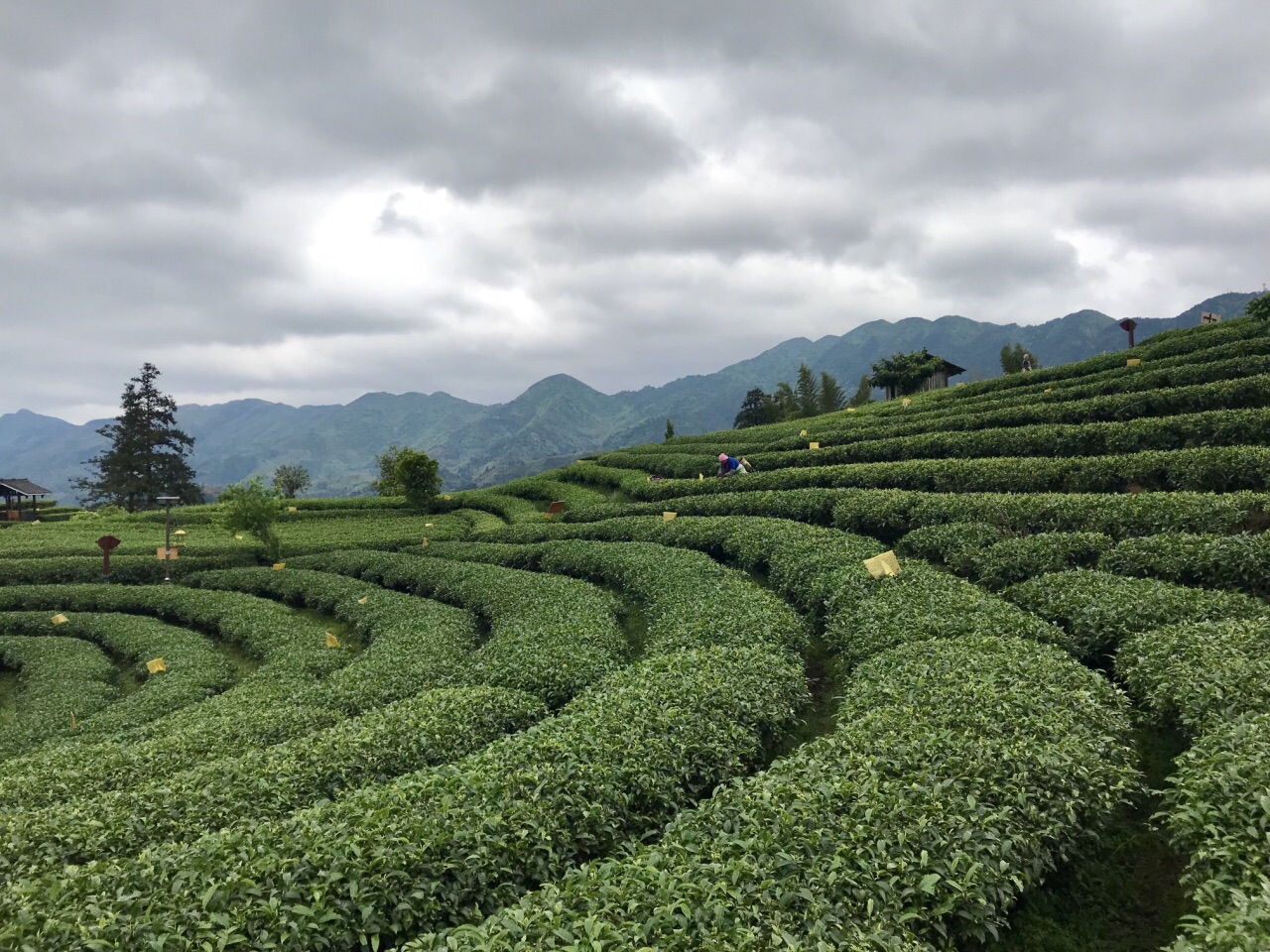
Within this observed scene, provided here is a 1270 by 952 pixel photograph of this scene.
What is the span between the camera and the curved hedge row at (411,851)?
17.5 feet

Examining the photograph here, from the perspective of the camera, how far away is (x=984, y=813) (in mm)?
5867

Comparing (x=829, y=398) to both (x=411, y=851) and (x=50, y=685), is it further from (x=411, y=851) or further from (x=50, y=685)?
(x=411, y=851)

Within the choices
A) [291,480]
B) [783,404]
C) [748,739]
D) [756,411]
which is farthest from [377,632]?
[291,480]

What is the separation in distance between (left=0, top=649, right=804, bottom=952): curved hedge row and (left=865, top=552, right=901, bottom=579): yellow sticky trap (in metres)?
6.22

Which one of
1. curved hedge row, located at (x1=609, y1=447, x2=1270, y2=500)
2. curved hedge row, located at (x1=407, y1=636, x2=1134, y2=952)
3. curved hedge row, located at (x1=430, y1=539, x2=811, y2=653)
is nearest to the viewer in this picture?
curved hedge row, located at (x1=407, y1=636, x2=1134, y2=952)

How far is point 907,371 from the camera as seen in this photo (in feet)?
188

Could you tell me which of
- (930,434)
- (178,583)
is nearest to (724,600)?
(930,434)

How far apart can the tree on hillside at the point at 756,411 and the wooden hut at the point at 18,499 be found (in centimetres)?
6095

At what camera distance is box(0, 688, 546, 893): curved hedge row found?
7.42 m

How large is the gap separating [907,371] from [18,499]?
250 ft

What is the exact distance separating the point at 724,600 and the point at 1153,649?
24.2 ft

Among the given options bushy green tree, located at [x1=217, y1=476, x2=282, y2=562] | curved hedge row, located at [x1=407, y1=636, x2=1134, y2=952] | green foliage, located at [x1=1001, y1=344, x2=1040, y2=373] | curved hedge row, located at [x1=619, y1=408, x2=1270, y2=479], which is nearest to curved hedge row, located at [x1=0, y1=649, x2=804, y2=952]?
curved hedge row, located at [x1=407, y1=636, x2=1134, y2=952]

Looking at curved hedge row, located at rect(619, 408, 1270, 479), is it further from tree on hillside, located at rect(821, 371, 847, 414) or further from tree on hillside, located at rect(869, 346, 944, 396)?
tree on hillside, located at rect(821, 371, 847, 414)

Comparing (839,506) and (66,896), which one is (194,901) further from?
(839,506)
